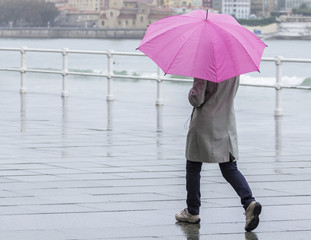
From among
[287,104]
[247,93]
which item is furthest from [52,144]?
[247,93]

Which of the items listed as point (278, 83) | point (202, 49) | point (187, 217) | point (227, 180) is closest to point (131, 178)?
point (187, 217)

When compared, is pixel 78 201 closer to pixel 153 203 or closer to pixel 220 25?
pixel 153 203

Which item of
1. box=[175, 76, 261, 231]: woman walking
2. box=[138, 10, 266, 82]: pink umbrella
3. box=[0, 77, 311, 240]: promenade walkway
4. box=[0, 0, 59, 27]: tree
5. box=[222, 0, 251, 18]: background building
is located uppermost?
box=[138, 10, 266, 82]: pink umbrella

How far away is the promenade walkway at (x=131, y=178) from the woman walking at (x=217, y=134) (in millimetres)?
260

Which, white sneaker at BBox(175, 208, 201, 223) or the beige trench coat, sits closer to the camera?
the beige trench coat

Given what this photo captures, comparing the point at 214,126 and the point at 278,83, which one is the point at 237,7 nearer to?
the point at 278,83

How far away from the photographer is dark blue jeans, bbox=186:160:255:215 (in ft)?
18.1

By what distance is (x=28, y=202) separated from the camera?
20.7ft

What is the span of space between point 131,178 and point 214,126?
7.02ft

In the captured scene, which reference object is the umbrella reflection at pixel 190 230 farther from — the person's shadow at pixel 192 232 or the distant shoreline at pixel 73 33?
the distant shoreline at pixel 73 33

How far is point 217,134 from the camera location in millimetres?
5473

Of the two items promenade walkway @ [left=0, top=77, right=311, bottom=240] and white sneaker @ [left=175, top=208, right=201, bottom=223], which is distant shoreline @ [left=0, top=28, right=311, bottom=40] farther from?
white sneaker @ [left=175, top=208, right=201, bottom=223]

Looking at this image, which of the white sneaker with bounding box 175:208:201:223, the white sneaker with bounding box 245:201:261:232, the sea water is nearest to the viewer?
the white sneaker with bounding box 245:201:261:232

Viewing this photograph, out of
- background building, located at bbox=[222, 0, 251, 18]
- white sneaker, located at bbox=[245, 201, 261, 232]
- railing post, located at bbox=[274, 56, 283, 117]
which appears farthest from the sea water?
white sneaker, located at bbox=[245, 201, 261, 232]
